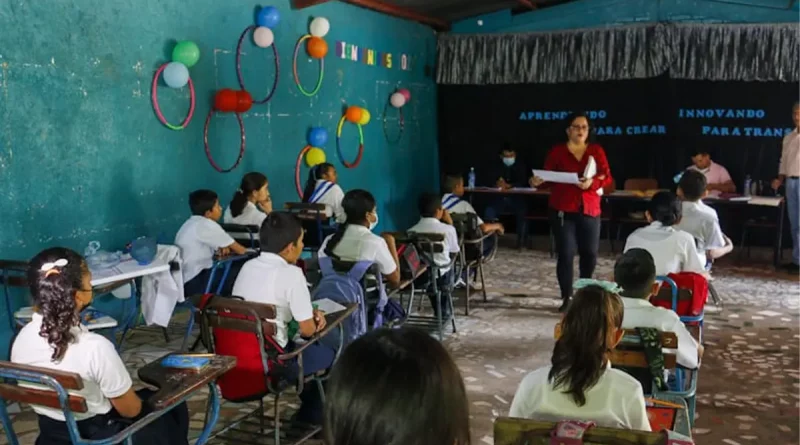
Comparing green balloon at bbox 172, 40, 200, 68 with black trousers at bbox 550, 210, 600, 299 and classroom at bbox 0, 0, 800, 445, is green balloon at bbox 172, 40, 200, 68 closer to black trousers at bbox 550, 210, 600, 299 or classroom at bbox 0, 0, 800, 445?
classroom at bbox 0, 0, 800, 445

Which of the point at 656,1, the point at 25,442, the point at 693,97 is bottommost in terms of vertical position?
the point at 25,442

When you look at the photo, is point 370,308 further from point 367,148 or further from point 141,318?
point 367,148

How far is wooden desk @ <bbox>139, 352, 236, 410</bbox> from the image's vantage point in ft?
7.36

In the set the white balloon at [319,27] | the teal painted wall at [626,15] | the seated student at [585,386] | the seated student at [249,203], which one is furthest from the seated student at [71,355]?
the teal painted wall at [626,15]

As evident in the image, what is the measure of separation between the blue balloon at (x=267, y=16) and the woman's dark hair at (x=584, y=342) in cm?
471

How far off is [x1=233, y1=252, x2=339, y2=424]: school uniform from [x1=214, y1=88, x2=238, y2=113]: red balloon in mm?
2878

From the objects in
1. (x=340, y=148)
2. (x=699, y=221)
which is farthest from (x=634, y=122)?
(x=699, y=221)

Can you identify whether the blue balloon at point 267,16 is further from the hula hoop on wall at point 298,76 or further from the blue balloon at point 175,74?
the blue balloon at point 175,74

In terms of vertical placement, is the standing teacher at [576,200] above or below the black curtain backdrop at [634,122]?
below

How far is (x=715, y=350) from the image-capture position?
4.72m

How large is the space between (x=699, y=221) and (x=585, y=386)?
3092mm

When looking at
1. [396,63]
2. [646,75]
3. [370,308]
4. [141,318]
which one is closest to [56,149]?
[141,318]

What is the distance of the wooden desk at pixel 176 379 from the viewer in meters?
2.24

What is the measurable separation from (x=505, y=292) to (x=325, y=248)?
2.56 meters
